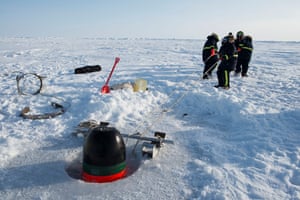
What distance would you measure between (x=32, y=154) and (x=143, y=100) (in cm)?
286

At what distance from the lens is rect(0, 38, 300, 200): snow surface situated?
297 cm

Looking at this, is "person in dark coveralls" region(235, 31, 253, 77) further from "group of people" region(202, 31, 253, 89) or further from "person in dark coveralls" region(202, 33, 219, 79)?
"person in dark coveralls" region(202, 33, 219, 79)

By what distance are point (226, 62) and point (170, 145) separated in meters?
4.16

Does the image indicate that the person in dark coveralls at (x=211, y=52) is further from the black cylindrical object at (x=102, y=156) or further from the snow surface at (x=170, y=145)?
the black cylindrical object at (x=102, y=156)

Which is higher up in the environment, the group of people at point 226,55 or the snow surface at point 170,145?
the group of people at point 226,55

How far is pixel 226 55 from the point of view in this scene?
Result: 295 inches

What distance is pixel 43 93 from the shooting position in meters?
6.62

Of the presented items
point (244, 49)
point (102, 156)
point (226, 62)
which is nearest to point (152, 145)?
point (102, 156)

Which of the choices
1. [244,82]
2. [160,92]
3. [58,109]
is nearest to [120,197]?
[58,109]

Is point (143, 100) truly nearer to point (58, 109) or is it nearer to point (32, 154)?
point (58, 109)

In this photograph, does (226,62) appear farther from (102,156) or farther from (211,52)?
(102,156)

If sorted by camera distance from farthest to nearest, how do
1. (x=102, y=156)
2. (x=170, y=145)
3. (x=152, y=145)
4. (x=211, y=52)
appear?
1. (x=211, y=52)
2. (x=170, y=145)
3. (x=152, y=145)
4. (x=102, y=156)

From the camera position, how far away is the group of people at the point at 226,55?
7.41 metres

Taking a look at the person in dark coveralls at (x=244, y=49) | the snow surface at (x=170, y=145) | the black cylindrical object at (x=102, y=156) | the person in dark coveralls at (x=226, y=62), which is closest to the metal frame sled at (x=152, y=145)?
the snow surface at (x=170, y=145)
